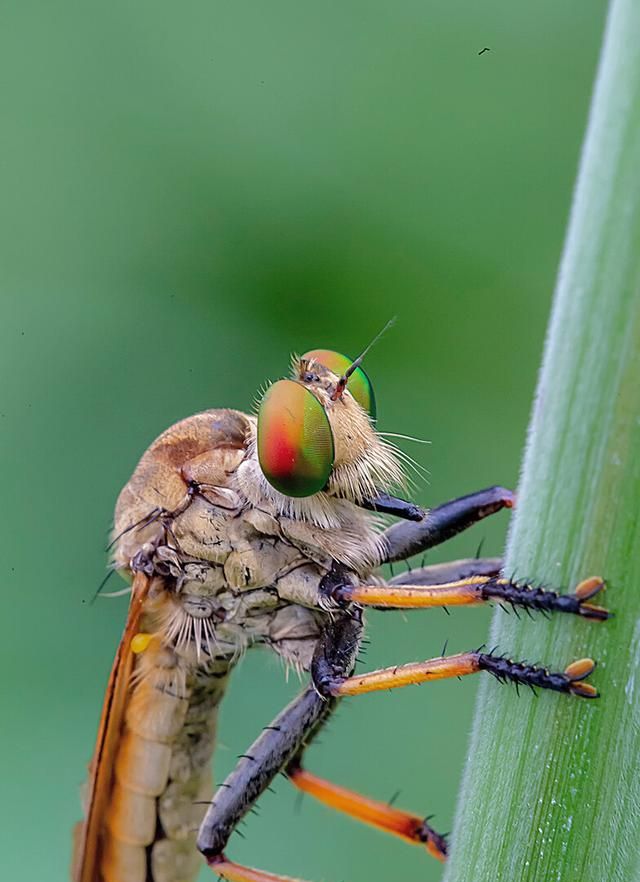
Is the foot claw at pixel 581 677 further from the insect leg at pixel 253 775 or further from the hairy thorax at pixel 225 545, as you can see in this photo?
the insect leg at pixel 253 775

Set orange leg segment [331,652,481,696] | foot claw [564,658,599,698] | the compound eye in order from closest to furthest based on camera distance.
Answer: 1. foot claw [564,658,599,698]
2. orange leg segment [331,652,481,696]
3. the compound eye

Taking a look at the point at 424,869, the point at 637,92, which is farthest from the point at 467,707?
the point at 637,92

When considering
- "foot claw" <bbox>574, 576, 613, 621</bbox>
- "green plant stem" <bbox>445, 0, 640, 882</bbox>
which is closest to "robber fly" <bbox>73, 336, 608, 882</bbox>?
"green plant stem" <bbox>445, 0, 640, 882</bbox>

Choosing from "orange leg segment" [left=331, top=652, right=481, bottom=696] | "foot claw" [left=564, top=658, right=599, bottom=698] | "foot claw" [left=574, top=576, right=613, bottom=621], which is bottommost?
"orange leg segment" [left=331, top=652, right=481, bottom=696]

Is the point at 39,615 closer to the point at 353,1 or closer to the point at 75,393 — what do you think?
the point at 75,393

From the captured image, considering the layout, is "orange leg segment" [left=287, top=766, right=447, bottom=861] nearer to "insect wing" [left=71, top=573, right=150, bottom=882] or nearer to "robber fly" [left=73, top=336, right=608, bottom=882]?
"robber fly" [left=73, top=336, right=608, bottom=882]

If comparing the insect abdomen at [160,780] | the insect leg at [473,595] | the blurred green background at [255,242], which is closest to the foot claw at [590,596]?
the insect leg at [473,595]
